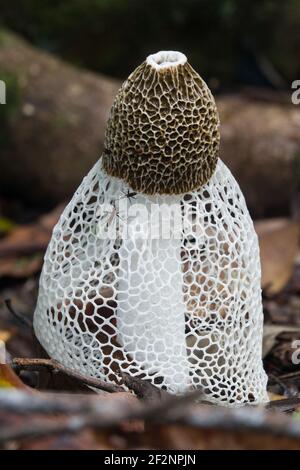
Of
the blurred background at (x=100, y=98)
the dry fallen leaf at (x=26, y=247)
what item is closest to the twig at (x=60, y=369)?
the blurred background at (x=100, y=98)

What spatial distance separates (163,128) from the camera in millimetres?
2621

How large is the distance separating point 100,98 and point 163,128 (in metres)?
3.52

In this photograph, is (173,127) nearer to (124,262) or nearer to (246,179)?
(124,262)

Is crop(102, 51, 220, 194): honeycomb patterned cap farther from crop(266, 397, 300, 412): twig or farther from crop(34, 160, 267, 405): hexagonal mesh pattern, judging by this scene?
crop(266, 397, 300, 412): twig

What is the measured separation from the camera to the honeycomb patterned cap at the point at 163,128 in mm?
2615

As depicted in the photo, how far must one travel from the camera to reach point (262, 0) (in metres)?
6.38

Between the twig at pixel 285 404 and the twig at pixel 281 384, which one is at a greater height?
the twig at pixel 285 404

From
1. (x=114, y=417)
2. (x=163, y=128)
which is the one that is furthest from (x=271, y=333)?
(x=114, y=417)

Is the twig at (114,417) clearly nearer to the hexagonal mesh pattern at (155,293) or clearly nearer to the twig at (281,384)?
the hexagonal mesh pattern at (155,293)

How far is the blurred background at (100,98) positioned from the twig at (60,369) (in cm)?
225

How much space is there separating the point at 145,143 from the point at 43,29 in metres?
4.20

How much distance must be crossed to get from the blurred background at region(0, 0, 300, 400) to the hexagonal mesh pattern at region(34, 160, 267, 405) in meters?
2.12

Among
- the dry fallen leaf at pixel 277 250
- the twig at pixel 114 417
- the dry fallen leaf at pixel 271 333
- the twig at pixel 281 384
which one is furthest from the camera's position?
the dry fallen leaf at pixel 277 250

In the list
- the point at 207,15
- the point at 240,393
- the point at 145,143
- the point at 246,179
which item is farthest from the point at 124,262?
the point at 207,15
